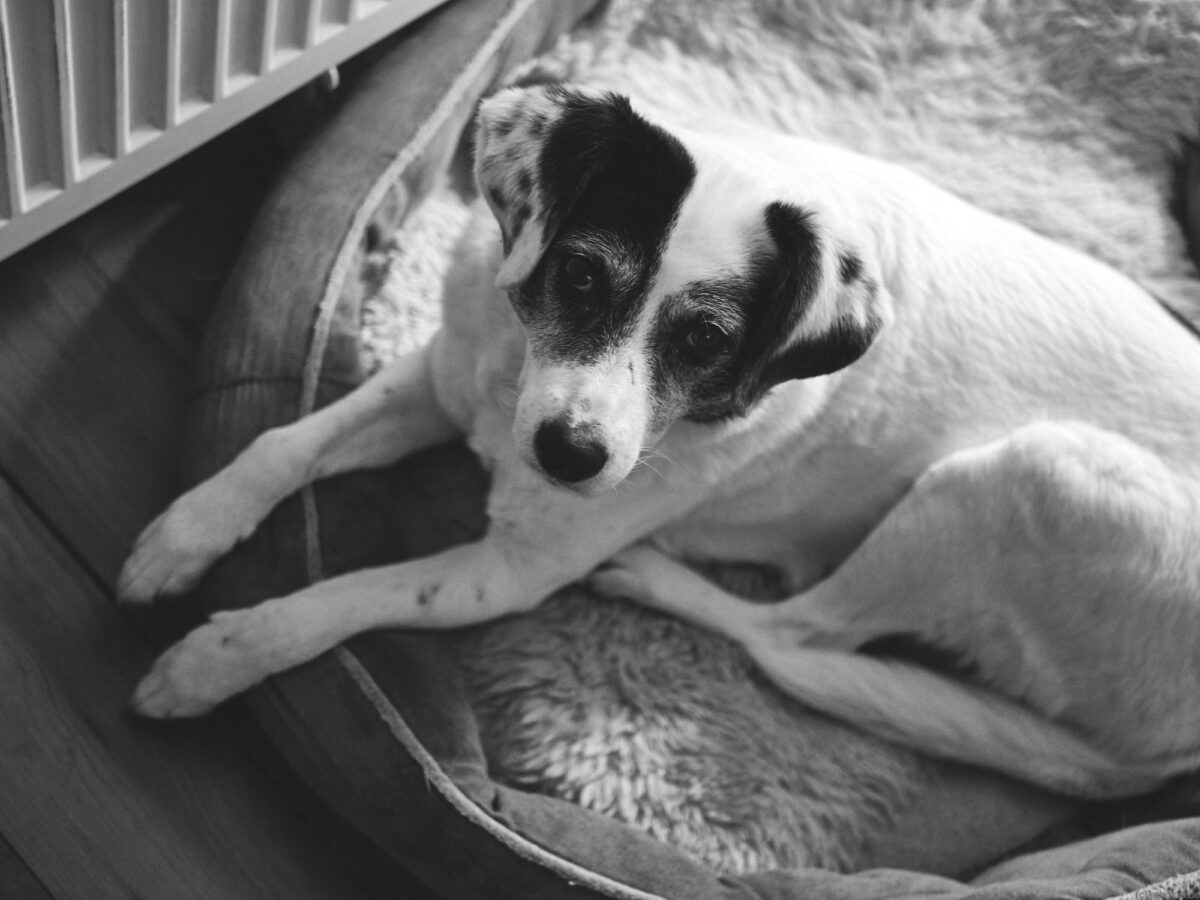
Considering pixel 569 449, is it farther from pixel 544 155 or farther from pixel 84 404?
pixel 84 404

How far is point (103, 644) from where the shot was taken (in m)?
1.86

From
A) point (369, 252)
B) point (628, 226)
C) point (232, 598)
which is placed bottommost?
point (232, 598)

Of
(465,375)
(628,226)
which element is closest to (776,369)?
(628,226)

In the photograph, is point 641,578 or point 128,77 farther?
point 641,578

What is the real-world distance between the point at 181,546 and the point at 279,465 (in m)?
0.19

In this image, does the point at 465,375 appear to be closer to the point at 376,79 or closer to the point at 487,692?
the point at 487,692

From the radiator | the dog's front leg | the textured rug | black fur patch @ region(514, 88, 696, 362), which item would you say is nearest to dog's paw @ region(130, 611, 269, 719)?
the dog's front leg

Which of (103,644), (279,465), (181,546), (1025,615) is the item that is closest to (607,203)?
(279,465)

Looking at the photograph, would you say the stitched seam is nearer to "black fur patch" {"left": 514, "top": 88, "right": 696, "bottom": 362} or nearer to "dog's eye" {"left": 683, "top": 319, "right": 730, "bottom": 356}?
"black fur patch" {"left": 514, "top": 88, "right": 696, "bottom": 362}

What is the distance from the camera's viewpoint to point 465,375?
6.06 ft

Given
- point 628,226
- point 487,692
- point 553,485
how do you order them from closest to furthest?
point 628,226 → point 553,485 → point 487,692

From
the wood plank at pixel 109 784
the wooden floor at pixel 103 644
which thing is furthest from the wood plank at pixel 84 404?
the wood plank at pixel 109 784

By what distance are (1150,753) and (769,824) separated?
23.6 inches

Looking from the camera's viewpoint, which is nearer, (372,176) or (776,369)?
(776,369)
